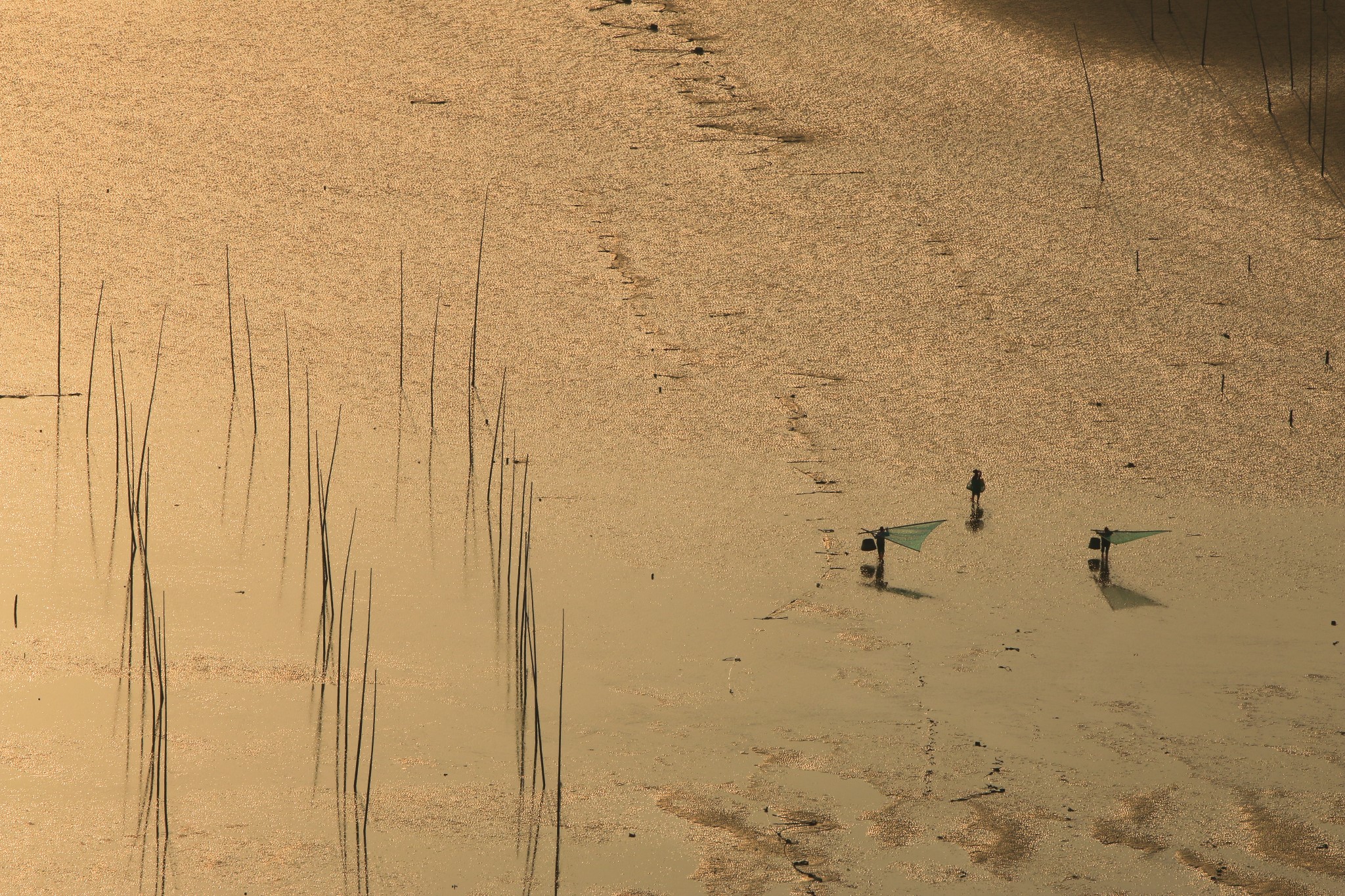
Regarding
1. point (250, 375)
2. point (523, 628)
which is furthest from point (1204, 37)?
point (523, 628)

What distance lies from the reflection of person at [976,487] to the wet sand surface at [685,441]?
0.04 m

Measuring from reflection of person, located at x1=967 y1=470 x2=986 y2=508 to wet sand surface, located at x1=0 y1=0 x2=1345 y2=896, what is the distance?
0.04 meters

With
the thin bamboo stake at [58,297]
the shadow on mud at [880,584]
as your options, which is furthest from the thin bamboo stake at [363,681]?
the thin bamboo stake at [58,297]

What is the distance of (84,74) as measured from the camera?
13.6ft

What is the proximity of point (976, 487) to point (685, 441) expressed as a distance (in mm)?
508

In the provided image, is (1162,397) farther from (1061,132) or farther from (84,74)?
(84,74)

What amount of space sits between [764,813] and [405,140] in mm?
2493

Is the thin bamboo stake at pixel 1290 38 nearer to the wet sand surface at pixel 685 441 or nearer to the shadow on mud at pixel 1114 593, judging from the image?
the wet sand surface at pixel 685 441

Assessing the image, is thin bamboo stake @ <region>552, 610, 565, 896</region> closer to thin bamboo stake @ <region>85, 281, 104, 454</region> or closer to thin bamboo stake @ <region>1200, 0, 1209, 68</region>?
thin bamboo stake @ <region>85, 281, 104, 454</region>

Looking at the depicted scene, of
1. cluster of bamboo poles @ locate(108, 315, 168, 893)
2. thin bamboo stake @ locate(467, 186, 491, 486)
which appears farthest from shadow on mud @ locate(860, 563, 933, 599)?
cluster of bamboo poles @ locate(108, 315, 168, 893)

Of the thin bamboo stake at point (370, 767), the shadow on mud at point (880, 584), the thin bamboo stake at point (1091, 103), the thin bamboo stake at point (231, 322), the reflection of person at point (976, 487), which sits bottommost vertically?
the thin bamboo stake at point (370, 767)

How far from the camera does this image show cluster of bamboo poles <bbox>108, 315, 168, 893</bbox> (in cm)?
170

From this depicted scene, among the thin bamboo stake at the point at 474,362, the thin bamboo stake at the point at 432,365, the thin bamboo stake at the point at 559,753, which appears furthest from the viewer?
the thin bamboo stake at the point at 432,365

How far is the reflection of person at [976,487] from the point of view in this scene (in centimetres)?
248
